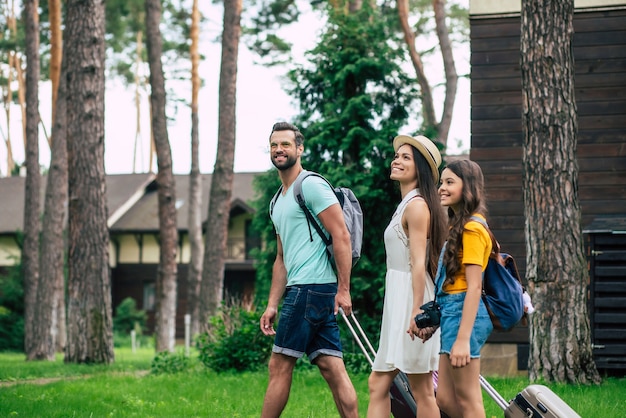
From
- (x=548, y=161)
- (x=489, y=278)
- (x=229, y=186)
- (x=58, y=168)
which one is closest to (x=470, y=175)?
(x=489, y=278)

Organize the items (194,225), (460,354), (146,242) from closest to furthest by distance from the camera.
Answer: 1. (460,354)
2. (194,225)
3. (146,242)

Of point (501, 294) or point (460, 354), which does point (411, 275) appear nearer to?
point (501, 294)

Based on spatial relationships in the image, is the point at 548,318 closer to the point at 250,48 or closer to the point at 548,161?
the point at 548,161

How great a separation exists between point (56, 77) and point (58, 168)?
518 centimetres

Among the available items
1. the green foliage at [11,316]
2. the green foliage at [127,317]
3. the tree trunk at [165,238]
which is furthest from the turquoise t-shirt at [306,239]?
the green foliage at [127,317]

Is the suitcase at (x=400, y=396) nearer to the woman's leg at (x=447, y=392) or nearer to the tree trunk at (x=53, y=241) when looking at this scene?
the woman's leg at (x=447, y=392)

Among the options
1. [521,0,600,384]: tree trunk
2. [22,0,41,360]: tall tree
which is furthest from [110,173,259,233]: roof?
[521,0,600,384]: tree trunk

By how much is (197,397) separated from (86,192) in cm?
629

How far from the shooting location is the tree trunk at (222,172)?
22.1m

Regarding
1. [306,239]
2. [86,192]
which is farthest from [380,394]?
[86,192]

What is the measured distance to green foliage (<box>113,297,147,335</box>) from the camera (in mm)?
39312

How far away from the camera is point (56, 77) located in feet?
92.4

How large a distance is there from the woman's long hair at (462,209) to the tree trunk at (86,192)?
10733 millimetres

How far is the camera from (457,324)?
5.09 m
